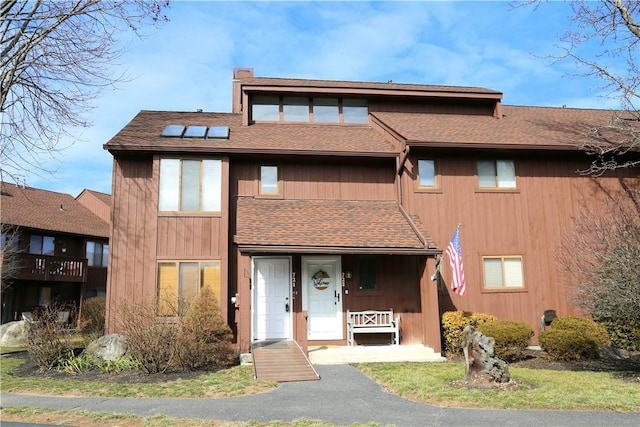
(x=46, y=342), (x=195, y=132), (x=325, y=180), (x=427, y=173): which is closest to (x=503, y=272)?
(x=427, y=173)

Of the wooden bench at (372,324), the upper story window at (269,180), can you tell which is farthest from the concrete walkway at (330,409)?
the upper story window at (269,180)

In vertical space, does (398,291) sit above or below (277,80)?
below

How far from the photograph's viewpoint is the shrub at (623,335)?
13227 mm

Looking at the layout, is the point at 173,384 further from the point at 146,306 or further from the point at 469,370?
the point at 469,370

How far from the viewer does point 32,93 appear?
1184 centimetres

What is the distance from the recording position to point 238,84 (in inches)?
802

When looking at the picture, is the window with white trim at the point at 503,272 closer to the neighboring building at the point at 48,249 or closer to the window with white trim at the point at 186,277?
the window with white trim at the point at 186,277

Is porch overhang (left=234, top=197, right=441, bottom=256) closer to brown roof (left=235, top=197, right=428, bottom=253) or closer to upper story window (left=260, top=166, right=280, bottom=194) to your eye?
brown roof (left=235, top=197, right=428, bottom=253)

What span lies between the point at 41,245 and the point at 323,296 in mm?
18121

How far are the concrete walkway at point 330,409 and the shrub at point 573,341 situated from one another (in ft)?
16.0

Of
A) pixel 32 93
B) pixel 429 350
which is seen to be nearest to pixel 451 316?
pixel 429 350

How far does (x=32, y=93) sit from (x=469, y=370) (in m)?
11.6

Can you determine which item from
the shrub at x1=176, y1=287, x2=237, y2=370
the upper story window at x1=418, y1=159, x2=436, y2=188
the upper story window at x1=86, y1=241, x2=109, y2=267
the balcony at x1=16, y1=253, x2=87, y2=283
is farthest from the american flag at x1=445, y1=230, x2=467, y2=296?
the upper story window at x1=86, y1=241, x2=109, y2=267

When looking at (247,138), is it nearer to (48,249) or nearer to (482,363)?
(482,363)
